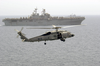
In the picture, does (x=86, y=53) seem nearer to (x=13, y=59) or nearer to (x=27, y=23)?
(x=13, y=59)

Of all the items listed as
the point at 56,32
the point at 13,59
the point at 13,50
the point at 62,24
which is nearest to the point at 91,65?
the point at 56,32

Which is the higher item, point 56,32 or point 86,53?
point 56,32

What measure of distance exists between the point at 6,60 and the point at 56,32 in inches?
704

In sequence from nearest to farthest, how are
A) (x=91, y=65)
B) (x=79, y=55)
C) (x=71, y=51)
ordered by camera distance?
(x=91, y=65), (x=79, y=55), (x=71, y=51)

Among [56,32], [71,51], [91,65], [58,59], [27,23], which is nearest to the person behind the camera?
[56,32]

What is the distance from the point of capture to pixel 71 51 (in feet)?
142

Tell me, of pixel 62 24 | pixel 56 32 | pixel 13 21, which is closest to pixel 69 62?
pixel 56 32

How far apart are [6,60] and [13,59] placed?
162cm

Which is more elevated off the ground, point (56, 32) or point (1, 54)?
point (56, 32)

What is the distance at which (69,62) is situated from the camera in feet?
115

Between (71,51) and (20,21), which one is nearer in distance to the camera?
(71,51)

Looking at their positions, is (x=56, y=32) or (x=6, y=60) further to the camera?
(x=6, y=60)

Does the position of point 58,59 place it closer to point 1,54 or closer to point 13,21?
point 1,54

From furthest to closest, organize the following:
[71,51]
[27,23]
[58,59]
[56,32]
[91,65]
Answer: [27,23]
[71,51]
[58,59]
[91,65]
[56,32]
